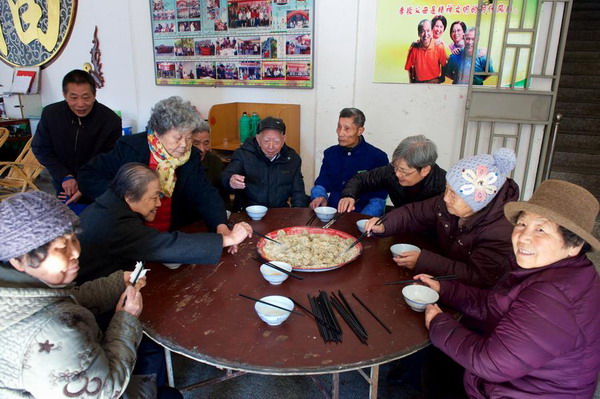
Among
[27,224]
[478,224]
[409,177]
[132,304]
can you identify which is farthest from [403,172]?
[27,224]

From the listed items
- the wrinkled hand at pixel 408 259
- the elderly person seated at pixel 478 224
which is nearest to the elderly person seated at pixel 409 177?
the elderly person seated at pixel 478 224

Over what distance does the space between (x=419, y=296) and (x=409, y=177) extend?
102 centimetres

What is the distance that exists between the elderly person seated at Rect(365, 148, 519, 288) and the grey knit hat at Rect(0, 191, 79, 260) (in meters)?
1.26

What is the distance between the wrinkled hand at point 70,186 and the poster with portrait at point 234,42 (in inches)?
84.4

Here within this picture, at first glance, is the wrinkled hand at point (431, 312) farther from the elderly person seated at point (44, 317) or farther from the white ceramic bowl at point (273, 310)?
the elderly person seated at point (44, 317)

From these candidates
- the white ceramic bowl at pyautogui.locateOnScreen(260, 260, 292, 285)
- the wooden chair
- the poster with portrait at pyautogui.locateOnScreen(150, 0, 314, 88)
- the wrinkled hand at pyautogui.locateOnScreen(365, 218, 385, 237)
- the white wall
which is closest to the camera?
the white ceramic bowl at pyautogui.locateOnScreen(260, 260, 292, 285)

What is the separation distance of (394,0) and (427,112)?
1062 millimetres

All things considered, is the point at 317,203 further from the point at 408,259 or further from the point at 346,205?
the point at 408,259

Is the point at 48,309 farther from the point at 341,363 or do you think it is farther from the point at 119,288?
the point at 341,363

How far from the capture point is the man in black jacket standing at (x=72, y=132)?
2961 millimetres

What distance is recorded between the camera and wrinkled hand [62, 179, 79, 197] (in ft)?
9.62

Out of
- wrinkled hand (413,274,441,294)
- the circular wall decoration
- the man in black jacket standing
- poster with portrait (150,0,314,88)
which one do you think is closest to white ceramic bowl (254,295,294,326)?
wrinkled hand (413,274,441,294)

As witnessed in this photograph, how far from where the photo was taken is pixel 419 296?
4.77ft

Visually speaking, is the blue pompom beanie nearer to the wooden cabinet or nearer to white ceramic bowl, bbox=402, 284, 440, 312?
white ceramic bowl, bbox=402, 284, 440, 312
